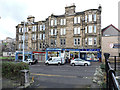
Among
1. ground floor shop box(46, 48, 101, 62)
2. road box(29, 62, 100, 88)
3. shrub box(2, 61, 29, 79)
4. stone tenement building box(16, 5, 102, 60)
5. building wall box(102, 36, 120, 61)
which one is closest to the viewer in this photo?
shrub box(2, 61, 29, 79)

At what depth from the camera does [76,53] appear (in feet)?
98.8

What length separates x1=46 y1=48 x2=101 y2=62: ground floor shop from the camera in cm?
2802

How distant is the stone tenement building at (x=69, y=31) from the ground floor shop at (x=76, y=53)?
110 cm

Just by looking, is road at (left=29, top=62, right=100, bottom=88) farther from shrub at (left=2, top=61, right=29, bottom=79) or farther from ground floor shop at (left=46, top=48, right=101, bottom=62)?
ground floor shop at (left=46, top=48, right=101, bottom=62)

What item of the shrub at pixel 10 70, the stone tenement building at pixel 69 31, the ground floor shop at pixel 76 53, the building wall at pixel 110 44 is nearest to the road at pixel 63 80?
the shrub at pixel 10 70

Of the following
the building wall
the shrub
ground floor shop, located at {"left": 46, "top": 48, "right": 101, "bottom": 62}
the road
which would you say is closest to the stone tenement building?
ground floor shop, located at {"left": 46, "top": 48, "right": 101, "bottom": 62}

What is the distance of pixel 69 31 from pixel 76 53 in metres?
6.84

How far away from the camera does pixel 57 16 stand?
32.9 metres

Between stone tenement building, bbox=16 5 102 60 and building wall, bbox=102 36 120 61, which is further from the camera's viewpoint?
stone tenement building, bbox=16 5 102 60

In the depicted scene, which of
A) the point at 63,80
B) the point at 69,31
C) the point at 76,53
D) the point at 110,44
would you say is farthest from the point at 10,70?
the point at 110,44

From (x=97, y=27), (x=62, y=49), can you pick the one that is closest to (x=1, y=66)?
(x=62, y=49)

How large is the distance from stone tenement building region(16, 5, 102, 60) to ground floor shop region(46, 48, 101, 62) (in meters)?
1.10

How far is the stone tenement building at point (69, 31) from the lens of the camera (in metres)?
28.3

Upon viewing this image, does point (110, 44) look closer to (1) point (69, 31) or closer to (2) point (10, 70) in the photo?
(1) point (69, 31)
